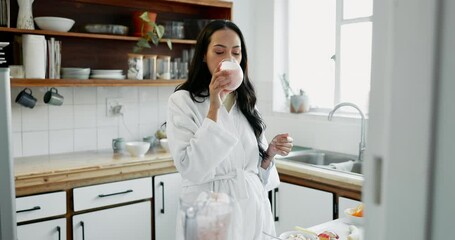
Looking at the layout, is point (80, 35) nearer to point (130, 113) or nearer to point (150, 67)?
point (150, 67)

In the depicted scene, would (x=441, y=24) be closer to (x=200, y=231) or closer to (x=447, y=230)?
(x=447, y=230)

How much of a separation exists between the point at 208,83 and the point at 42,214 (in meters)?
1.34

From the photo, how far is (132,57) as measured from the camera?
315 cm

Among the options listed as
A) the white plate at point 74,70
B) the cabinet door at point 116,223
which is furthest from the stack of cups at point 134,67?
the cabinet door at point 116,223

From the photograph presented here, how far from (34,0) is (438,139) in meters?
3.03

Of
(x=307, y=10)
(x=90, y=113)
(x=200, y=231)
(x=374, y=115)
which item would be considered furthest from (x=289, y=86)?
(x=374, y=115)

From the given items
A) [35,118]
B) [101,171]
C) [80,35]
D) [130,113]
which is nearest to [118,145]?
[130,113]

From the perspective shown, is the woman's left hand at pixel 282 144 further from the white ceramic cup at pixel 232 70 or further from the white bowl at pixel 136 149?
the white bowl at pixel 136 149

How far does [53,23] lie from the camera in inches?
110

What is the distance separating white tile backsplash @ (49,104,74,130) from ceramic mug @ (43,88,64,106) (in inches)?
5.0

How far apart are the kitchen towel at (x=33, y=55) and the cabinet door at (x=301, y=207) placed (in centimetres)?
172

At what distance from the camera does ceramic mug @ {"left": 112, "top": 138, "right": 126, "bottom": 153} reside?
124 inches

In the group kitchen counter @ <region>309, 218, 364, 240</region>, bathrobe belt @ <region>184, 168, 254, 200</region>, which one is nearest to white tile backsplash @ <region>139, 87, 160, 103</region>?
bathrobe belt @ <region>184, 168, 254, 200</region>

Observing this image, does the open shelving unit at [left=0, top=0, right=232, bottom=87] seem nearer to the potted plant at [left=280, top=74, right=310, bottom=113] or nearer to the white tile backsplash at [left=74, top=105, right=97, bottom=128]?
the white tile backsplash at [left=74, top=105, right=97, bottom=128]
